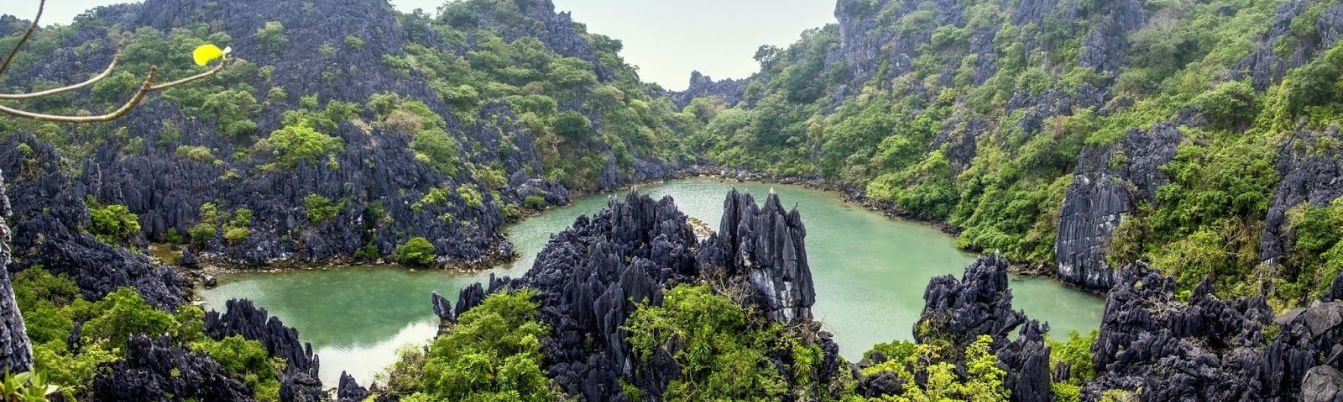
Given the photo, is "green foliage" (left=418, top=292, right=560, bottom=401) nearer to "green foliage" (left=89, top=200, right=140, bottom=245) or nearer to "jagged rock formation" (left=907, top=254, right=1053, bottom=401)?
"jagged rock formation" (left=907, top=254, right=1053, bottom=401)

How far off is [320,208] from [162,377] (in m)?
14.9

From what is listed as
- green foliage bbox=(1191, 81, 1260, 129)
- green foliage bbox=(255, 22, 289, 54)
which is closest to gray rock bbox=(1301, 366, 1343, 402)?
green foliage bbox=(1191, 81, 1260, 129)

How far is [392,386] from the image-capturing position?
1306 centimetres

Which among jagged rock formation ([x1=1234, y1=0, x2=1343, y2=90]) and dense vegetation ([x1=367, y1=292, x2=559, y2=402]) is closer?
dense vegetation ([x1=367, y1=292, x2=559, y2=402])

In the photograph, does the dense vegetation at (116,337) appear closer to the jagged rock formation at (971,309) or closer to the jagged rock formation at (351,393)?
the jagged rock formation at (351,393)

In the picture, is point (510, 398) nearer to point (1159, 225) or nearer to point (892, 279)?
point (892, 279)

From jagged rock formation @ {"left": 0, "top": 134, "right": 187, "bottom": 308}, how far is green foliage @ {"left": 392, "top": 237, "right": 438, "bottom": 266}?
6732 millimetres

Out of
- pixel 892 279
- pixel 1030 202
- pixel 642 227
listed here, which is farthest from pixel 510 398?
pixel 1030 202

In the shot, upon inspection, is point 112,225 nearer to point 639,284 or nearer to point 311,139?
point 311,139

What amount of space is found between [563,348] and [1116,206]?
55.6ft

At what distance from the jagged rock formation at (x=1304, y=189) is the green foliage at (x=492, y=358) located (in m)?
16.6

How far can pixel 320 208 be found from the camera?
1031 inches

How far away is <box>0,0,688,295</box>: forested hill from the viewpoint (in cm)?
2428

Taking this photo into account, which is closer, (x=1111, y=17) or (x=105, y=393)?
(x=105, y=393)
